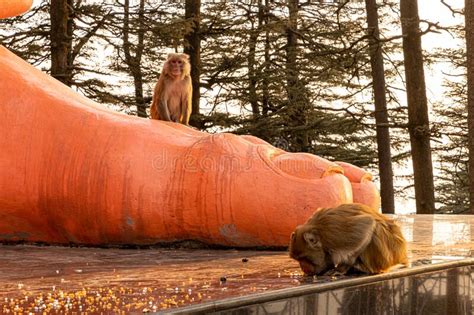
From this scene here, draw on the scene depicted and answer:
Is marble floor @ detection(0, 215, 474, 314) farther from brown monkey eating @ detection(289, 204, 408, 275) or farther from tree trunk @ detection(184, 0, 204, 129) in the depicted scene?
tree trunk @ detection(184, 0, 204, 129)

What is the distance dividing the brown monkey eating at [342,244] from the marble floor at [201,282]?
73 millimetres

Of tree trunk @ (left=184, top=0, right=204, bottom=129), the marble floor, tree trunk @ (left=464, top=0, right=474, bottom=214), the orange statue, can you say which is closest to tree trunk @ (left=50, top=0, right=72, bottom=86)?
tree trunk @ (left=184, top=0, right=204, bottom=129)

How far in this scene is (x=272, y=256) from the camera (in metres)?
3.55

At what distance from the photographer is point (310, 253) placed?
277 centimetres

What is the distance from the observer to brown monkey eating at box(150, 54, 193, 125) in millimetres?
6250

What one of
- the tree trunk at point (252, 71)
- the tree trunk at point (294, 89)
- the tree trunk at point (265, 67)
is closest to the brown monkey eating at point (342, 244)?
the tree trunk at point (294, 89)

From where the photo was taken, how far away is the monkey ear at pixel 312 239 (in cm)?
274

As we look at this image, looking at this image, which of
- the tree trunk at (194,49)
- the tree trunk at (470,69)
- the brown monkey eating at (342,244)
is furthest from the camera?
the tree trunk at (194,49)

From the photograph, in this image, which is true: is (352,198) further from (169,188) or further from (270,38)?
(270,38)

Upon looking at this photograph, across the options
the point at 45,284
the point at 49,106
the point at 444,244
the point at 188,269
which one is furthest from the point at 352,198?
the point at 45,284

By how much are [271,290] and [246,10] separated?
51.7 ft

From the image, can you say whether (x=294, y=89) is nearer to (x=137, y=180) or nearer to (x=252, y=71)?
(x=252, y=71)

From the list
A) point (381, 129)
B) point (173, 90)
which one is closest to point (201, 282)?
point (173, 90)

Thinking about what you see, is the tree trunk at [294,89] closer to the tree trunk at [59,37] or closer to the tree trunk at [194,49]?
the tree trunk at [194,49]
